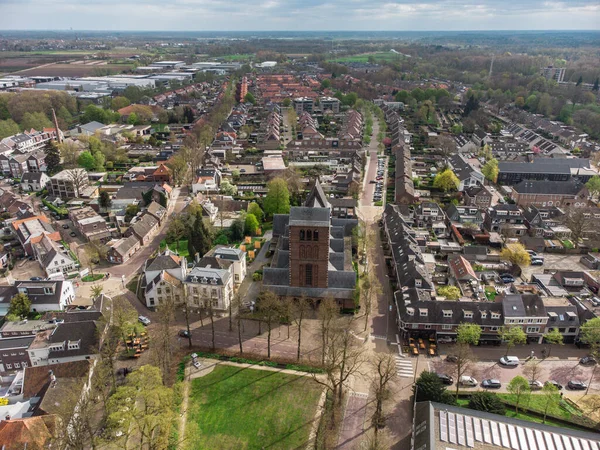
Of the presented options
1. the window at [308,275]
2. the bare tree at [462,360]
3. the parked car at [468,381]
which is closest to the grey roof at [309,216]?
the window at [308,275]

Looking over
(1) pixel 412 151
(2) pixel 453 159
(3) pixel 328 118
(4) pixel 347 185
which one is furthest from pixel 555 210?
(3) pixel 328 118

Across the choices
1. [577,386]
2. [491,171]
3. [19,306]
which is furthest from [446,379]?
[491,171]

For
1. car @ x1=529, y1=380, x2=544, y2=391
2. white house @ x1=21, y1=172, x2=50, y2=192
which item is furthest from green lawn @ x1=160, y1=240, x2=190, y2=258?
car @ x1=529, y1=380, x2=544, y2=391

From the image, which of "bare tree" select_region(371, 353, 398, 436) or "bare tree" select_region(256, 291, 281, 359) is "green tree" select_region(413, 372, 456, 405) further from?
"bare tree" select_region(256, 291, 281, 359)

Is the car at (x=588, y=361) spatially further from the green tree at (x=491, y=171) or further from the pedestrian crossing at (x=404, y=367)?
the green tree at (x=491, y=171)

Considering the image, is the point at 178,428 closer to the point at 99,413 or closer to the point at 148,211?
the point at 99,413

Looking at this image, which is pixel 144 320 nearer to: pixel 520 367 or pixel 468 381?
pixel 468 381
